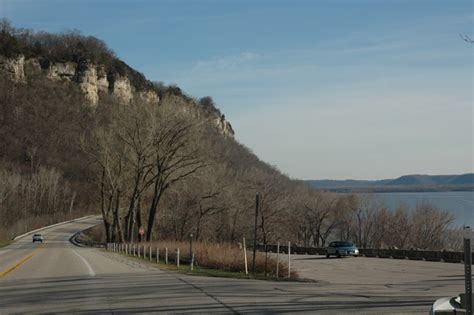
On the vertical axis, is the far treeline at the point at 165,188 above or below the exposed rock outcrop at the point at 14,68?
below

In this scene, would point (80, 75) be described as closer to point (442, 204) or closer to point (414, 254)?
point (442, 204)

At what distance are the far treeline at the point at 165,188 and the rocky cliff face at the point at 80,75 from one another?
1240 cm

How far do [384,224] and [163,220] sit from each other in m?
33.3

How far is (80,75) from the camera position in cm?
17888

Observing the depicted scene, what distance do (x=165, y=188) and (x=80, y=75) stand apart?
13255 cm

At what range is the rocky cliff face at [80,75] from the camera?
16525cm

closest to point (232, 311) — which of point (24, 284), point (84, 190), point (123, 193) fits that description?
point (24, 284)

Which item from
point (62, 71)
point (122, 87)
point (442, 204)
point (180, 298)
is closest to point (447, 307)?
point (180, 298)

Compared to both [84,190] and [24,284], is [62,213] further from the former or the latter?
[24,284]

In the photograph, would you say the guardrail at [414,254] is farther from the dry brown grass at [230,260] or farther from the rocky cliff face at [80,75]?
the rocky cliff face at [80,75]

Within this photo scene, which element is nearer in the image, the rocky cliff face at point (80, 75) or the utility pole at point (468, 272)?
the utility pole at point (468, 272)

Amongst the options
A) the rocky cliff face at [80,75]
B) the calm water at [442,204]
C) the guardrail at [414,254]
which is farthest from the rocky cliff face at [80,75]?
the guardrail at [414,254]

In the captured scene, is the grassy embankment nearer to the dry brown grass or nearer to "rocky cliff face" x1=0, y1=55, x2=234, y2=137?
the dry brown grass

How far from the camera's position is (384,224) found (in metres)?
84.4
